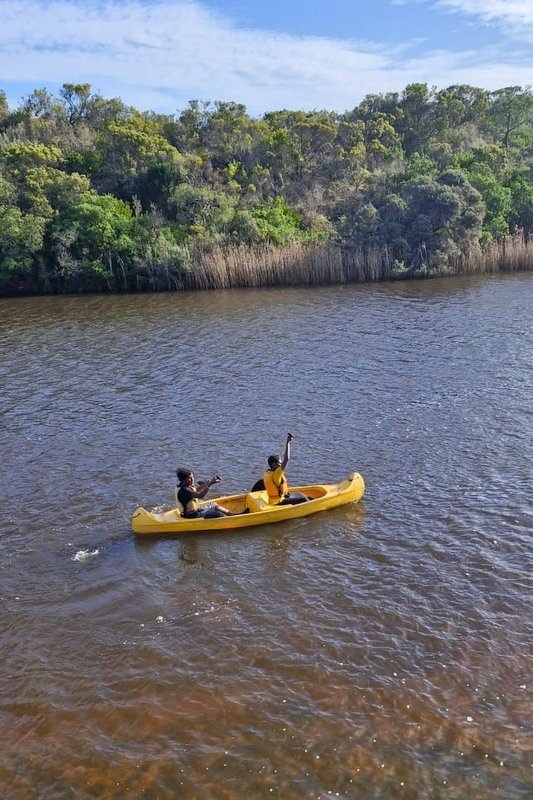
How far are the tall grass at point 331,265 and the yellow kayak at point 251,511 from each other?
90.6ft

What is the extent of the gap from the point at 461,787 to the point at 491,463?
8408mm

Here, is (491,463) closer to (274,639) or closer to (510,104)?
(274,639)

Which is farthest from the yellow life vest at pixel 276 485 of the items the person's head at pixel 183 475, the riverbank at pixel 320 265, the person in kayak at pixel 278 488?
the riverbank at pixel 320 265

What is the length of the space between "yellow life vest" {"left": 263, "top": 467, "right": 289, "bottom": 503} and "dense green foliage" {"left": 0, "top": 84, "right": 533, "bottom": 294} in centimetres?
2903

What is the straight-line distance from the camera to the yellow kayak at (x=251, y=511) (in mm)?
12750

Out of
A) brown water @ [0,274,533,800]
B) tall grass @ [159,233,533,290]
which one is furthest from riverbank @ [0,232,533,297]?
brown water @ [0,274,533,800]

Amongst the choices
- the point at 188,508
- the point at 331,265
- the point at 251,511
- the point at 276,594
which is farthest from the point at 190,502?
the point at 331,265

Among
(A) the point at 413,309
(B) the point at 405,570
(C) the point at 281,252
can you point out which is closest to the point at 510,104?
(C) the point at 281,252

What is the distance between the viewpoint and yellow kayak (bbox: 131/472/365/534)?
12.8 m

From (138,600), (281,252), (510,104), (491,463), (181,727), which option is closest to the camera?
(181,727)

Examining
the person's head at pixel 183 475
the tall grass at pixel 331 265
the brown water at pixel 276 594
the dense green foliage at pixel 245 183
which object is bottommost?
the brown water at pixel 276 594

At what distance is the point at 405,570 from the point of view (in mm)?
11164

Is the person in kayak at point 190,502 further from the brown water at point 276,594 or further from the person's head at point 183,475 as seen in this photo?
the brown water at point 276,594

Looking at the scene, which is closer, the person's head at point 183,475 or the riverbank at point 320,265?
the person's head at point 183,475
